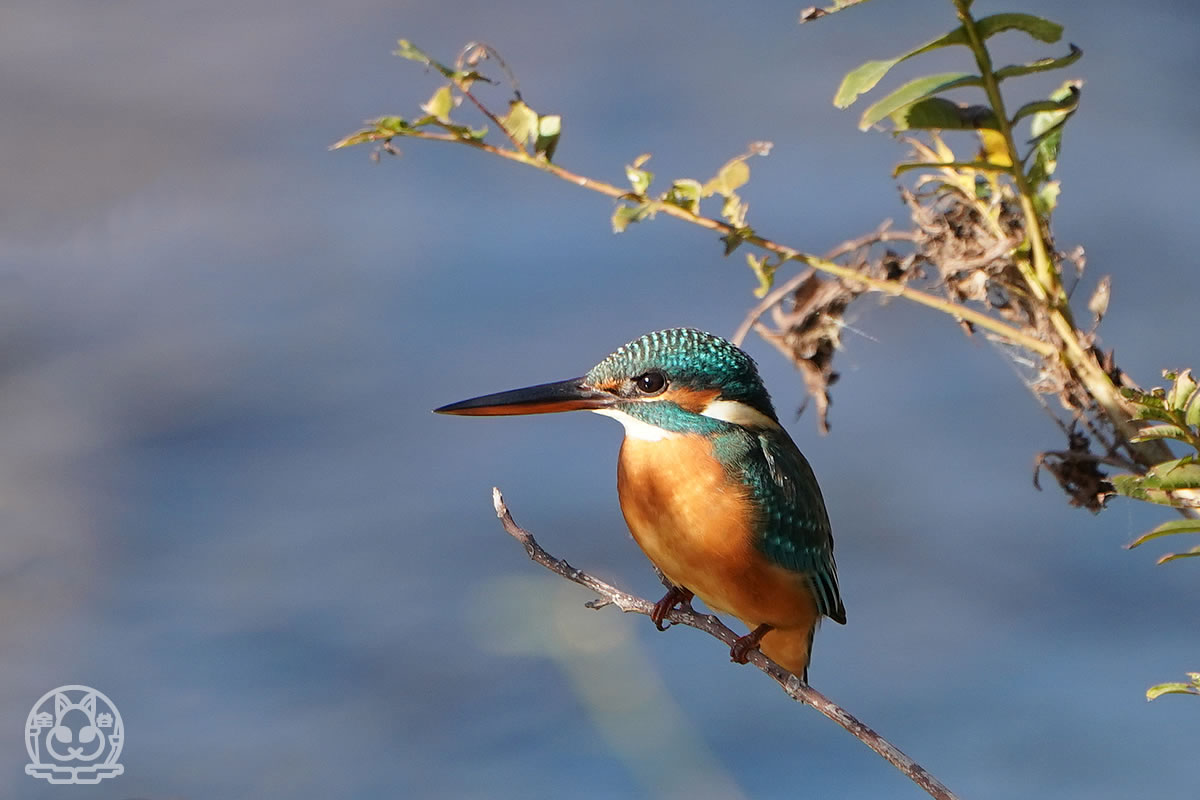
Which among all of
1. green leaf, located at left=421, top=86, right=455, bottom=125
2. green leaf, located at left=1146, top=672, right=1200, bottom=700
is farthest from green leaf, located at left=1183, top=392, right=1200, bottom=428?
green leaf, located at left=421, top=86, right=455, bottom=125

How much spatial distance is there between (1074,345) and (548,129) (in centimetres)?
75

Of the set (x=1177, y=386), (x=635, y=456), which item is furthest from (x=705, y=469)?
(x=1177, y=386)

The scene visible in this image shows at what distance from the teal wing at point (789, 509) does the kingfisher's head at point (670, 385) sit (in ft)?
0.20

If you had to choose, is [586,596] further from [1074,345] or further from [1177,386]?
[1177,386]

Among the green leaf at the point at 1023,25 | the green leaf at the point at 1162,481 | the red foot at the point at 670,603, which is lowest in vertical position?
the green leaf at the point at 1162,481

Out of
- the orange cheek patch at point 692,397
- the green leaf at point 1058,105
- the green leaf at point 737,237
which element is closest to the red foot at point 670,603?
the orange cheek patch at point 692,397

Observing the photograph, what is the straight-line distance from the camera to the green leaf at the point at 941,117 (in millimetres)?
1672

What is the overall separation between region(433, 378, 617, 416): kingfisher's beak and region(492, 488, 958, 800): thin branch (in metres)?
0.12

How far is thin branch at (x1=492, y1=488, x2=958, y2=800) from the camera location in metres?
1.37

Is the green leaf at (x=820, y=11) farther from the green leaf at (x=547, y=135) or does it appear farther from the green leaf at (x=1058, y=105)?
the green leaf at (x=547, y=135)

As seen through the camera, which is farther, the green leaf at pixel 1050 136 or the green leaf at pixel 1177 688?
the green leaf at pixel 1050 136

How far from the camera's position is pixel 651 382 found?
1.85 m

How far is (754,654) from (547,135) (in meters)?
0.75

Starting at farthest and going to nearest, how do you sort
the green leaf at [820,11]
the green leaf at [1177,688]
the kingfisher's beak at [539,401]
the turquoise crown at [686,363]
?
the turquoise crown at [686,363]
the kingfisher's beak at [539,401]
the green leaf at [820,11]
the green leaf at [1177,688]
